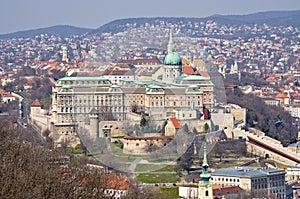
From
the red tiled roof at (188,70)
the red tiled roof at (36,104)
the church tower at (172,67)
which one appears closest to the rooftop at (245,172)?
the red tiled roof at (188,70)

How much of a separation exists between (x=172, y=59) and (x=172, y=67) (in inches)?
41.6

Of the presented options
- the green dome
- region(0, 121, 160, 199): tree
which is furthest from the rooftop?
region(0, 121, 160, 199): tree

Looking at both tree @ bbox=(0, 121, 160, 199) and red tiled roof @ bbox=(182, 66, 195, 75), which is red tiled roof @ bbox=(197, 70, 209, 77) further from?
tree @ bbox=(0, 121, 160, 199)

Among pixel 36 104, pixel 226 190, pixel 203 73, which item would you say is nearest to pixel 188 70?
pixel 203 73

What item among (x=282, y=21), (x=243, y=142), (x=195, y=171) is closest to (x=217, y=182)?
(x=195, y=171)

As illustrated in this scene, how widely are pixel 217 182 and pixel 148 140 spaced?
3.35 meters

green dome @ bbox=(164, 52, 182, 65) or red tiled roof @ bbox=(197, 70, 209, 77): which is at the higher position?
green dome @ bbox=(164, 52, 182, 65)

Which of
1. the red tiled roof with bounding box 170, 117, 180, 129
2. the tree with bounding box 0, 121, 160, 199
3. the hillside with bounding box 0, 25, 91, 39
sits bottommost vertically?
the hillside with bounding box 0, 25, 91, 39

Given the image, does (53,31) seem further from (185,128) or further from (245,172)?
(185,128)

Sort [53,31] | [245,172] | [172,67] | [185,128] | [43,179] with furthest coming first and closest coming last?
1. [53,31]
2. [245,172]
3. [185,128]
4. [172,67]
5. [43,179]

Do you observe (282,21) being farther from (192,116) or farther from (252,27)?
(192,116)

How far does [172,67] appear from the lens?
2733 cm

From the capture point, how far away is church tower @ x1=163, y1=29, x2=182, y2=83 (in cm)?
2619

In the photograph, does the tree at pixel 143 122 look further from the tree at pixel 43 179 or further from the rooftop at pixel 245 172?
the tree at pixel 43 179
